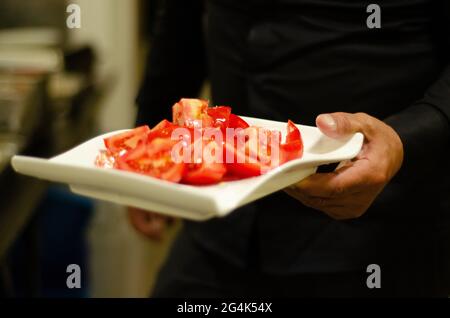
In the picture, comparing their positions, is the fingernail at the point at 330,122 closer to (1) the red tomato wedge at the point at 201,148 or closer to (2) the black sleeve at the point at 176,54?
(1) the red tomato wedge at the point at 201,148

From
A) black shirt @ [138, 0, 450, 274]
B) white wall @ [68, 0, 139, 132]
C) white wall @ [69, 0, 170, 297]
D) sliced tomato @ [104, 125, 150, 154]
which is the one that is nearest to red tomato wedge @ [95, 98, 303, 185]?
sliced tomato @ [104, 125, 150, 154]

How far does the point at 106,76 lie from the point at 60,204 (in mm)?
421

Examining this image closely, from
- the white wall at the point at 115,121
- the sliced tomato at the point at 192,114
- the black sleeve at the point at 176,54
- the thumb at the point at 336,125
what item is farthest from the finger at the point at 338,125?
the white wall at the point at 115,121

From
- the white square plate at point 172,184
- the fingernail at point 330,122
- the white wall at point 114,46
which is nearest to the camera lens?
the white square plate at point 172,184

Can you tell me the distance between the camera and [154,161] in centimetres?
51

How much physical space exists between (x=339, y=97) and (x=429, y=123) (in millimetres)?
104

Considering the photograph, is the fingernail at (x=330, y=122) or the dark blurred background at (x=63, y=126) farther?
the dark blurred background at (x=63, y=126)

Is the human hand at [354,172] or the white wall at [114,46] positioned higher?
the white wall at [114,46]

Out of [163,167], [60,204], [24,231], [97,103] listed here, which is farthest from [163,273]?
[97,103]

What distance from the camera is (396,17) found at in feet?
2.32

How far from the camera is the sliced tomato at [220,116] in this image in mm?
569

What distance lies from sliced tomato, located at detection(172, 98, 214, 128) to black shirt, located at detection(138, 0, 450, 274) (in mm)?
146

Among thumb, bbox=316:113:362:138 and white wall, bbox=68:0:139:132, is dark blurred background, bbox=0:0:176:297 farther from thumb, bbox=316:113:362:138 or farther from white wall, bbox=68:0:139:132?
thumb, bbox=316:113:362:138

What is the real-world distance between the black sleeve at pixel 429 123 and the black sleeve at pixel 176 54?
0.39 metres
